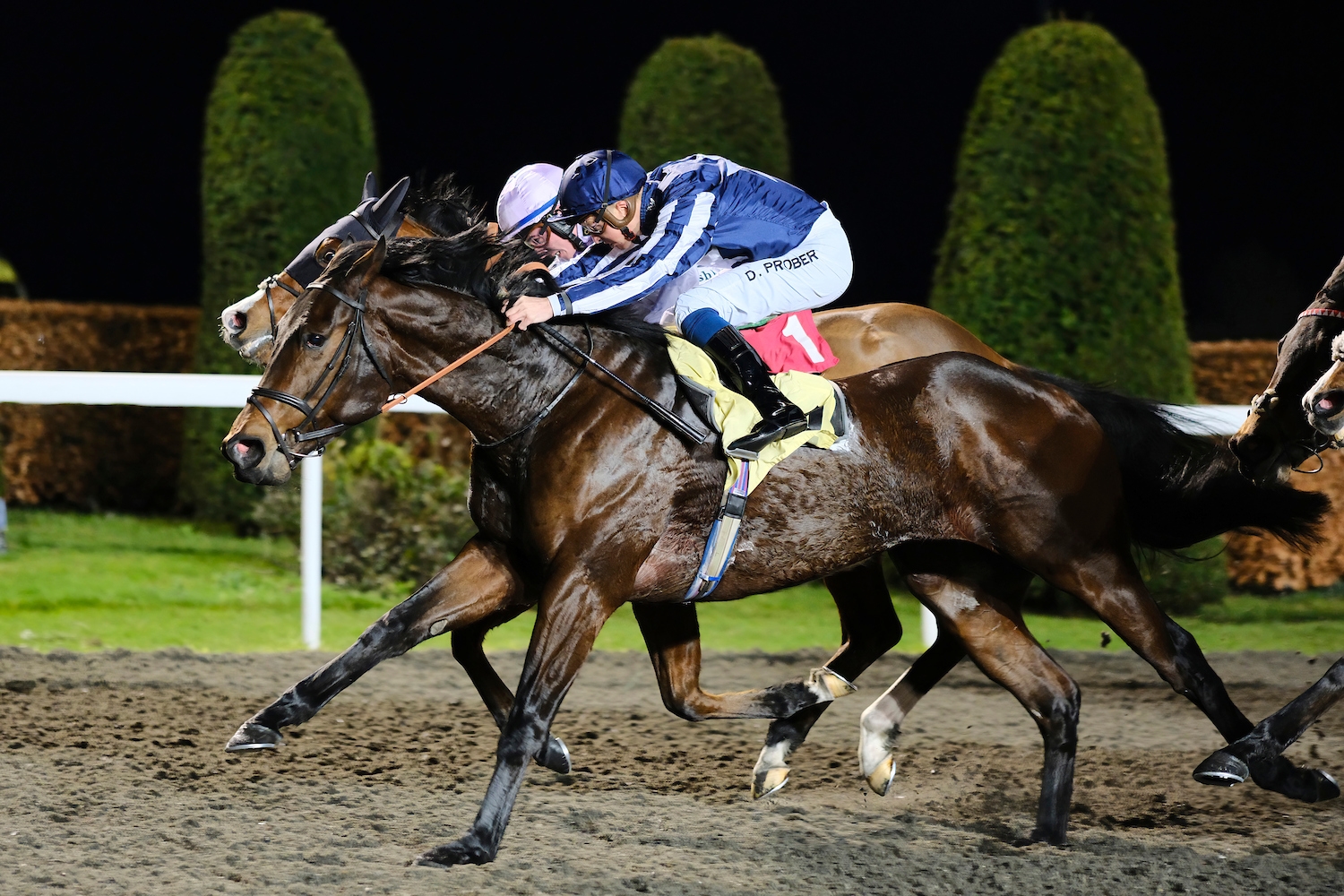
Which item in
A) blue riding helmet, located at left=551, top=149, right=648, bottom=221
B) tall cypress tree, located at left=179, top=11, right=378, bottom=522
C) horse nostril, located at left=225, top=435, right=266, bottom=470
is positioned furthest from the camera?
tall cypress tree, located at left=179, top=11, right=378, bottom=522

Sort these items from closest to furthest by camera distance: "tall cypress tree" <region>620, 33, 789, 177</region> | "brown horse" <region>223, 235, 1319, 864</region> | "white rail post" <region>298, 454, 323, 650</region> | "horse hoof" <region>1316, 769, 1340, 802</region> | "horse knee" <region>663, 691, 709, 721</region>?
"brown horse" <region>223, 235, 1319, 864</region>, "horse hoof" <region>1316, 769, 1340, 802</region>, "horse knee" <region>663, 691, 709, 721</region>, "white rail post" <region>298, 454, 323, 650</region>, "tall cypress tree" <region>620, 33, 789, 177</region>

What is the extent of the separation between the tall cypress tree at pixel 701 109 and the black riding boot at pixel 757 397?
4.87 meters

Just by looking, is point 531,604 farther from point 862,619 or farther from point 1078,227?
point 1078,227

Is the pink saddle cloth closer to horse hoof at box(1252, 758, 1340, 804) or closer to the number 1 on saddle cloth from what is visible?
the number 1 on saddle cloth

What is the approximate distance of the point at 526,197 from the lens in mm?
4773

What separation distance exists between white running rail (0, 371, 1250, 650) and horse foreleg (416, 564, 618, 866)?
98.1 inches

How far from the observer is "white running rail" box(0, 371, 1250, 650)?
5.92 meters

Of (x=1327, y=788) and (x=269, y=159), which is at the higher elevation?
(x=269, y=159)

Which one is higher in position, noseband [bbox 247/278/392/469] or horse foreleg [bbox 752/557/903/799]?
noseband [bbox 247/278/392/469]

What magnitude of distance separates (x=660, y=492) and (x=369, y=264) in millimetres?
942

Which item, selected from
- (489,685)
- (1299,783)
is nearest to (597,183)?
(489,685)

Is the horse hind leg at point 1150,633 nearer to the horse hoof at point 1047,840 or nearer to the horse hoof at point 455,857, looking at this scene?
the horse hoof at point 1047,840

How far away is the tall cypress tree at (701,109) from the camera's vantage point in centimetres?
837

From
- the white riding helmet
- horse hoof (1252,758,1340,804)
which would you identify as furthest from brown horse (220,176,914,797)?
horse hoof (1252,758,1340,804)
